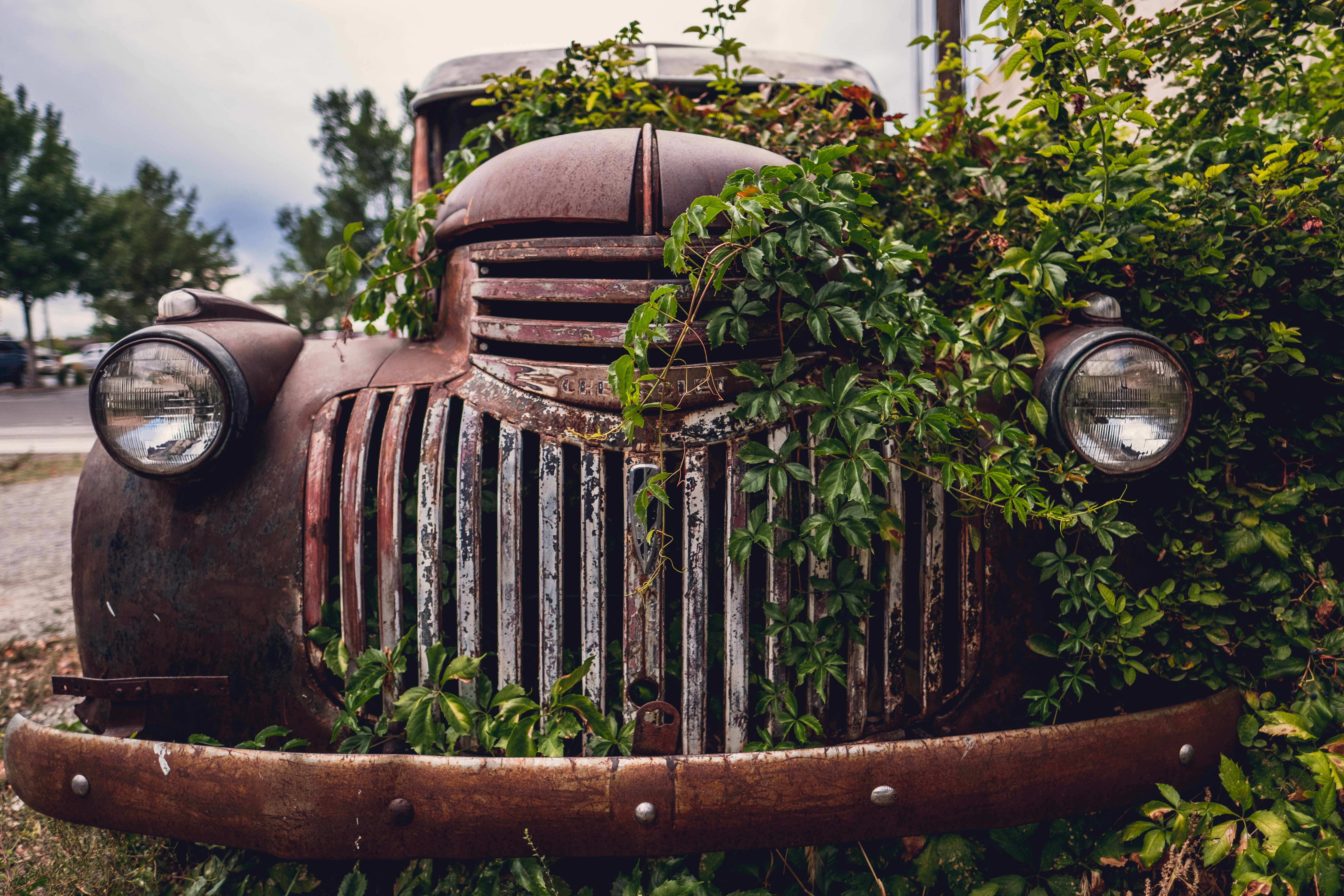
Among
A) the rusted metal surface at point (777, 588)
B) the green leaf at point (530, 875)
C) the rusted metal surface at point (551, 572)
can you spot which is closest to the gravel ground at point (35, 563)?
the rusted metal surface at point (551, 572)

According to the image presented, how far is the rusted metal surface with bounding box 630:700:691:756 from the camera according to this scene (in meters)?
1.39

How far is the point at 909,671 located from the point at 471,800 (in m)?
0.91

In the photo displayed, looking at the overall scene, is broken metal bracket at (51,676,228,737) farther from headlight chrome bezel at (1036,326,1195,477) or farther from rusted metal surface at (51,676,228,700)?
headlight chrome bezel at (1036,326,1195,477)

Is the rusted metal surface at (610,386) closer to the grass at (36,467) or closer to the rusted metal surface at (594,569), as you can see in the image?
the rusted metal surface at (594,569)

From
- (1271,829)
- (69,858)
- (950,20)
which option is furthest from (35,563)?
(1271,829)

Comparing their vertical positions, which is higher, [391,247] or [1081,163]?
[1081,163]

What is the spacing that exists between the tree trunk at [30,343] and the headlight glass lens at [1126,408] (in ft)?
102

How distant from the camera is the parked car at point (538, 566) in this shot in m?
1.33

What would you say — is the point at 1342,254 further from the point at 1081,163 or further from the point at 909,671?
the point at 909,671

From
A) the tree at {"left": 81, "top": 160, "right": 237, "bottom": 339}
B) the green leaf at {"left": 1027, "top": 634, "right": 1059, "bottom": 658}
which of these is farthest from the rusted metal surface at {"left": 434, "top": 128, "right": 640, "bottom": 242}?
the tree at {"left": 81, "top": 160, "right": 237, "bottom": 339}

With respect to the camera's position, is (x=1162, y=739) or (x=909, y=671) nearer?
(x=1162, y=739)

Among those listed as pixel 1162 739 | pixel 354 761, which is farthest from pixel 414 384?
pixel 1162 739

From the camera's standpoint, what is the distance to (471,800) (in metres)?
1.24

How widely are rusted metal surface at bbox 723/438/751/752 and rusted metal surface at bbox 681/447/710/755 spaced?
0.04m
